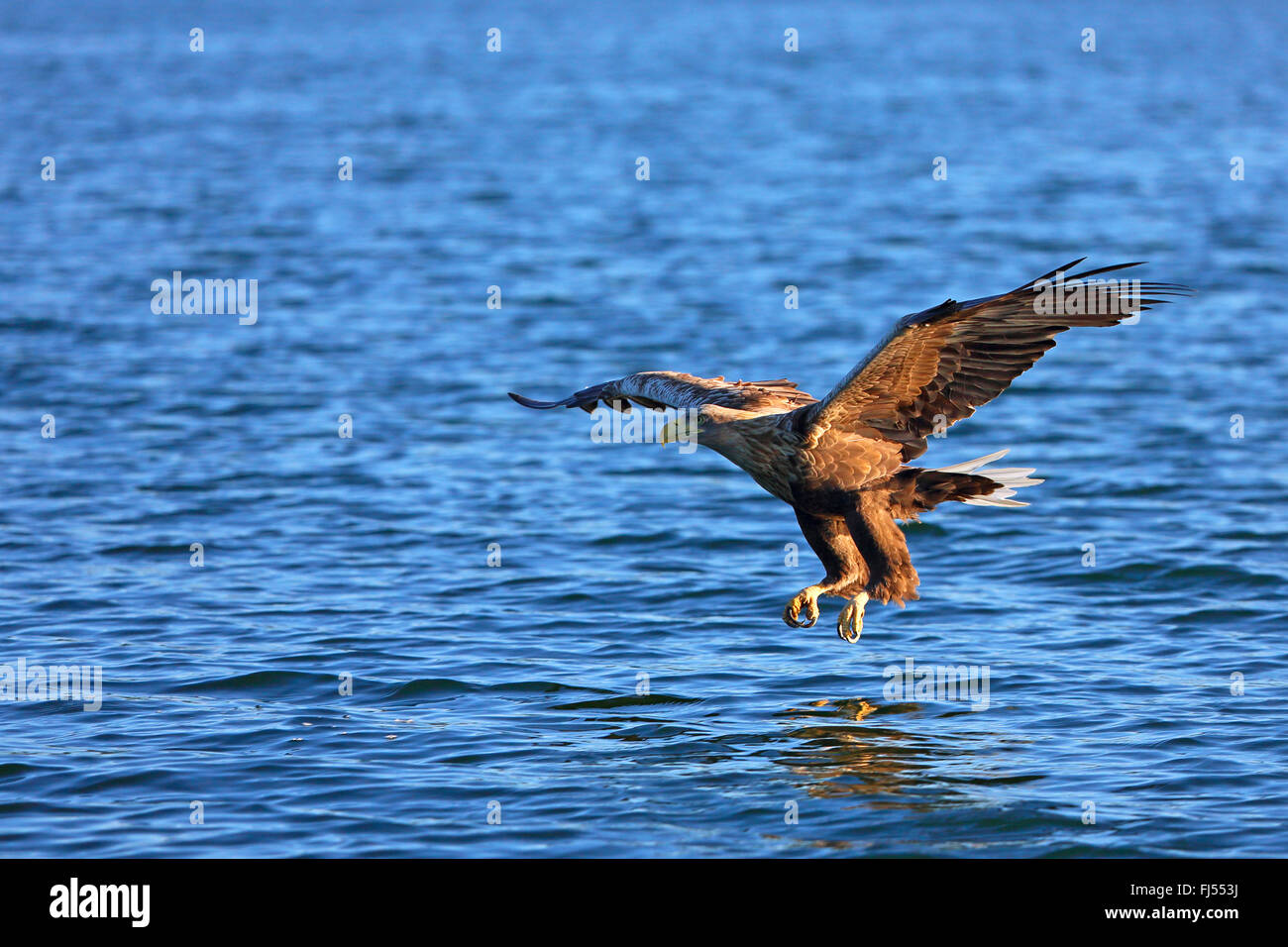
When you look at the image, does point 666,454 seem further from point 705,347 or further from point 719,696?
point 719,696

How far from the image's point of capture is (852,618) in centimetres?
801

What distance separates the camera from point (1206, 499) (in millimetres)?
12719

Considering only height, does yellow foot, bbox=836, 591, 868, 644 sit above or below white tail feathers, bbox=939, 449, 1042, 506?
below

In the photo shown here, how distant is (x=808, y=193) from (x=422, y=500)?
17.4 meters

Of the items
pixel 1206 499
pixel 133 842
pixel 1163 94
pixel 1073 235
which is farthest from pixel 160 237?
pixel 1163 94

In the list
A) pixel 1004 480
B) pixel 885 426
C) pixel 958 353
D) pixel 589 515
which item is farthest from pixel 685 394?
pixel 589 515

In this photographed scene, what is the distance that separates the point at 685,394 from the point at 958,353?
140 cm

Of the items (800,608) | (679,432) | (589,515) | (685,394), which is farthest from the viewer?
(589,515)

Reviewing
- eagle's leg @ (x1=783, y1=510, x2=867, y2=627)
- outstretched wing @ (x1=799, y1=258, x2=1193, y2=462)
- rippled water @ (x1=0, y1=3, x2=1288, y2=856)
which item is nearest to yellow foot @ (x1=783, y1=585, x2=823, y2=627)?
eagle's leg @ (x1=783, y1=510, x2=867, y2=627)

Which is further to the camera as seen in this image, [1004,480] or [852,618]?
[1004,480]

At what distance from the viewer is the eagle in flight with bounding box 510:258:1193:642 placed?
291 inches

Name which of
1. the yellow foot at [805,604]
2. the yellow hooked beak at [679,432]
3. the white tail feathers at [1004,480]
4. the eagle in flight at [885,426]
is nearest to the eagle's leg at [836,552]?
the eagle in flight at [885,426]

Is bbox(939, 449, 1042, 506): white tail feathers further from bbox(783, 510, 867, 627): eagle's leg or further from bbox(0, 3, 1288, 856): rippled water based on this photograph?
bbox(0, 3, 1288, 856): rippled water

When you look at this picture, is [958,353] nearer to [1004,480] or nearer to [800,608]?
[1004,480]
